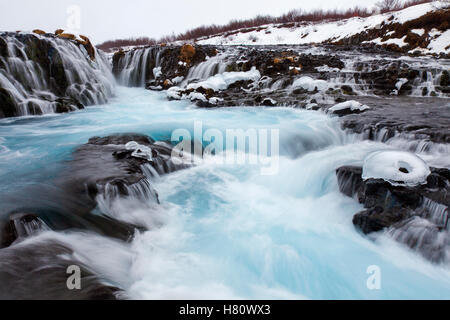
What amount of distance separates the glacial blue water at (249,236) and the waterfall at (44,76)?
8.86ft

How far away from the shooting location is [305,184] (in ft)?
14.9

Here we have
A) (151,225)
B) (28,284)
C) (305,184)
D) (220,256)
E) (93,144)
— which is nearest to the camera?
(28,284)

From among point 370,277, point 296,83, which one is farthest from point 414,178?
point 296,83

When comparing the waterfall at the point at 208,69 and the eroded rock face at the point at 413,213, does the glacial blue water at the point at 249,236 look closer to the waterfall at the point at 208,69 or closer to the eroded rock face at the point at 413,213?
the eroded rock face at the point at 413,213

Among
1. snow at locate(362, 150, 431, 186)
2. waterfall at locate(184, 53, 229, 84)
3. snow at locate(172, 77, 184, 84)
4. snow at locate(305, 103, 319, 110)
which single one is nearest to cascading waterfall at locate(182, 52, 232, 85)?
waterfall at locate(184, 53, 229, 84)

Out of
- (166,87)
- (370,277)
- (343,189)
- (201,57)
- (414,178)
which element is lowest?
(370,277)

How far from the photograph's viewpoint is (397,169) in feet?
10.6

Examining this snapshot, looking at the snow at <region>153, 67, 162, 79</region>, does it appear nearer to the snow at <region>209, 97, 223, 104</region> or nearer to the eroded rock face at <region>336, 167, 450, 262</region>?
the snow at <region>209, 97, 223, 104</region>

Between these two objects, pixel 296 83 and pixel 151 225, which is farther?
pixel 296 83

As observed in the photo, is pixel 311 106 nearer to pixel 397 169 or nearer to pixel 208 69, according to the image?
pixel 397 169

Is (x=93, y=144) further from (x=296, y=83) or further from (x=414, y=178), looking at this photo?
(x=296, y=83)

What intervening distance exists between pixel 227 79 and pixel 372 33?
15.0 m

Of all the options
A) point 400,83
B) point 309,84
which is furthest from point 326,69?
point 400,83

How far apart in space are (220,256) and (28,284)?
180 cm
